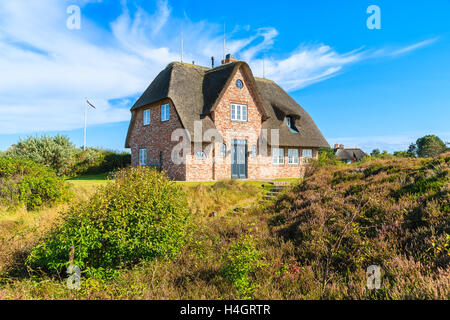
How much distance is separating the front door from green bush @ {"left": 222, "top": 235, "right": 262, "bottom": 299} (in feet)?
46.1

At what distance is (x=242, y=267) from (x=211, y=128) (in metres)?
14.1

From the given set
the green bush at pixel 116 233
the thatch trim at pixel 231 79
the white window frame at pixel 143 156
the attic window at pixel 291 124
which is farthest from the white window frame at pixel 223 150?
the green bush at pixel 116 233

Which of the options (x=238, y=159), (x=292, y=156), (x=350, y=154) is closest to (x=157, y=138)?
(x=238, y=159)

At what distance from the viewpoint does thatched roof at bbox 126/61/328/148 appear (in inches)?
719

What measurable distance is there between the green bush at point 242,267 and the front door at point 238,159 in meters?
14.1

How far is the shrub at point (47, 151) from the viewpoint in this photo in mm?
21125

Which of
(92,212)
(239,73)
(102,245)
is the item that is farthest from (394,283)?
(239,73)

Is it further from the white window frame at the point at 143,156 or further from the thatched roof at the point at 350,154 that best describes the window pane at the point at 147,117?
the thatched roof at the point at 350,154

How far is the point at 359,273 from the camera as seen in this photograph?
14.9 feet

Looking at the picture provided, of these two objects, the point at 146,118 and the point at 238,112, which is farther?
the point at 146,118

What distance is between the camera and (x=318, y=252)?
542cm

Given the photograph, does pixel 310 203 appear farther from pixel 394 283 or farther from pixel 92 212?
pixel 92 212

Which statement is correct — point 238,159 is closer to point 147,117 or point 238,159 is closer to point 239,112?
point 239,112

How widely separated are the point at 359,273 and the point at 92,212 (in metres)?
4.89
